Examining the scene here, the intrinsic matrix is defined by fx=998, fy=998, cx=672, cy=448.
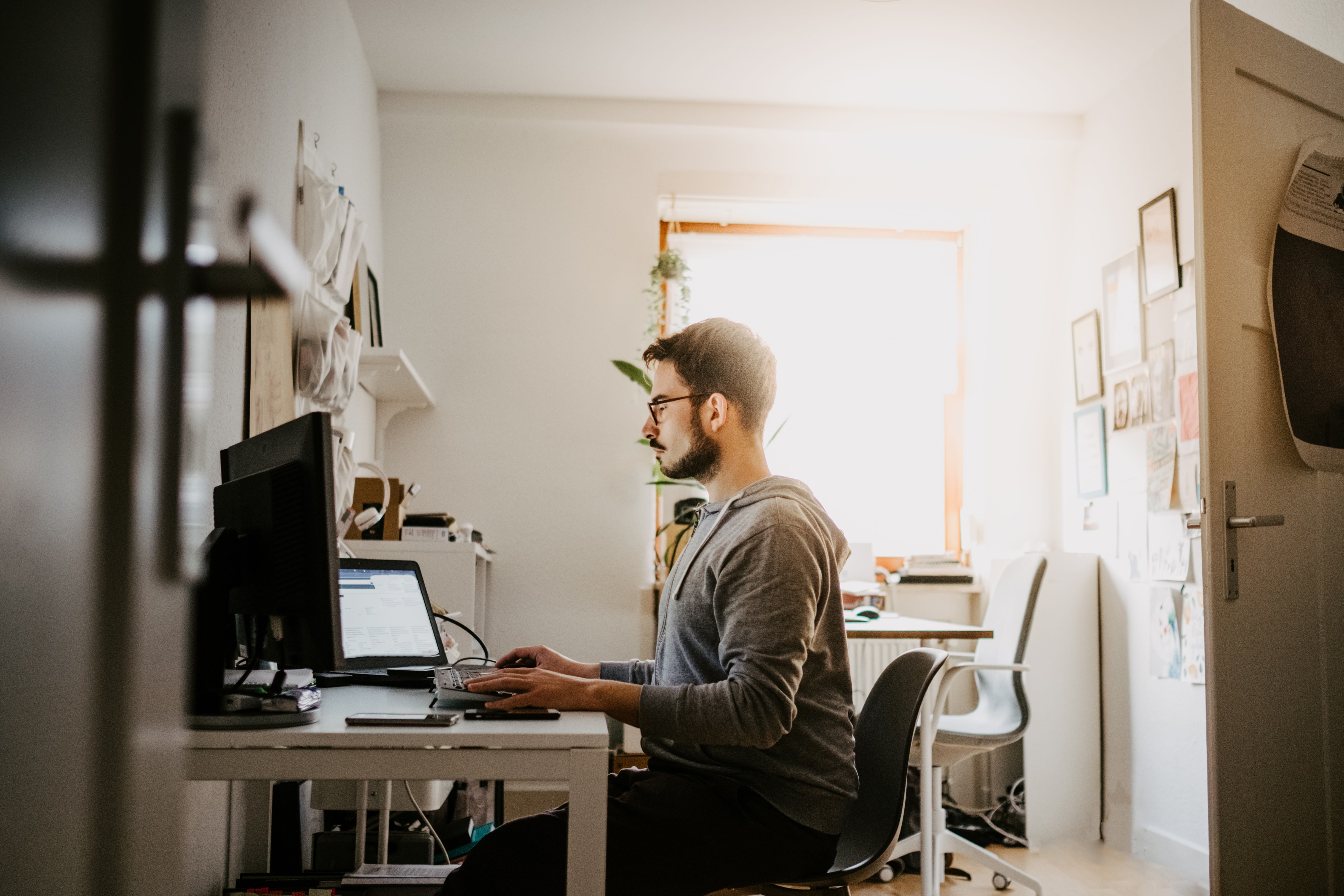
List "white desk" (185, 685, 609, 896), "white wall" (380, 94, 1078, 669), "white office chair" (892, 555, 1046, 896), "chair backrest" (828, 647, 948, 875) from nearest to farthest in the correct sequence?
"white desk" (185, 685, 609, 896) → "chair backrest" (828, 647, 948, 875) → "white office chair" (892, 555, 1046, 896) → "white wall" (380, 94, 1078, 669)

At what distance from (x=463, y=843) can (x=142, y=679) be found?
3.61 ft

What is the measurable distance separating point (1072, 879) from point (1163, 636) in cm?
84

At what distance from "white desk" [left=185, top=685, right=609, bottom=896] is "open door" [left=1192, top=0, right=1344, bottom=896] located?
1.24 meters

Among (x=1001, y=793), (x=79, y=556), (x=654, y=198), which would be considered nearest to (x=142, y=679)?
(x=79, y=556)

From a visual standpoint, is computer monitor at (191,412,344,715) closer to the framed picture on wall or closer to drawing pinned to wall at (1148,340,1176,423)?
drawing pinned to wall at (1148,340,1176,423)

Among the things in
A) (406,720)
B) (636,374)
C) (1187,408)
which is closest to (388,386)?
(636,374)

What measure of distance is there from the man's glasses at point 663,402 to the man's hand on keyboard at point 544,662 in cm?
43

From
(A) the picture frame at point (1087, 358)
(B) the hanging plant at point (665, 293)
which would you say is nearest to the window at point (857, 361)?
(B) the hanging plant at point (665, 293)

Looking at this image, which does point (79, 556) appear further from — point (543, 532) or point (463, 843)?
point (543, 532)

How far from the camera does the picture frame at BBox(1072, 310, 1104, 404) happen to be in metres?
3.81

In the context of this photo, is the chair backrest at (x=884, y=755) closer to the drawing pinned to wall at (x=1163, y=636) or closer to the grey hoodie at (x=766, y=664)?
the grey hoodie at (x=766, y=664)


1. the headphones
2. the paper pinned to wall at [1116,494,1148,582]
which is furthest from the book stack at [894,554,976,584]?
the headphones

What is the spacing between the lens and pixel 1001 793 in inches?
151

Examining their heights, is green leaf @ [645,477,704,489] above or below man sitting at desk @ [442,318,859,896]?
above
